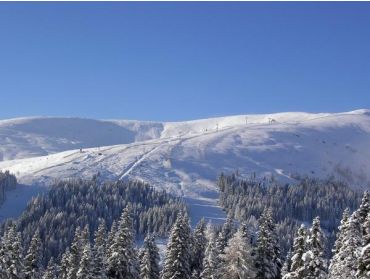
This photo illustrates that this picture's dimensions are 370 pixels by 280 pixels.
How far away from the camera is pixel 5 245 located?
63781 millimetres

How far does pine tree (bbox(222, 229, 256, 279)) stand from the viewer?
2087 inches

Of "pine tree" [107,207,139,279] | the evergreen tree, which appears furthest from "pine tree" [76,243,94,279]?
the evergreen tree

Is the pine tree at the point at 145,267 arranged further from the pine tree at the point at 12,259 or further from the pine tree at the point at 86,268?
the pine tree at the point at 12,259

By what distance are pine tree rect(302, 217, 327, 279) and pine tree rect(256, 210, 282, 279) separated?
13444 mm

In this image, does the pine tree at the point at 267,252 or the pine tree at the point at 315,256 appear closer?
the pine tree at the point at 315,256

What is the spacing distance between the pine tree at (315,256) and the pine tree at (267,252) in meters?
13.4

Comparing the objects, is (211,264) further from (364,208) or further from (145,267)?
(364,208)

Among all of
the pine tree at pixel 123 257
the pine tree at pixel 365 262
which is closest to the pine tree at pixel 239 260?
the pine tree at pixel 365 262

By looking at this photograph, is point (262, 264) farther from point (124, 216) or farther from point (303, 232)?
point (124, 216)

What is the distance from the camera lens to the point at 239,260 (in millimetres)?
53312

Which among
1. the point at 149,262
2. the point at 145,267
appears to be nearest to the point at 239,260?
the point at 145,267

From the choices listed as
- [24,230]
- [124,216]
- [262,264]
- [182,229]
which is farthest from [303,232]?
[24,230]

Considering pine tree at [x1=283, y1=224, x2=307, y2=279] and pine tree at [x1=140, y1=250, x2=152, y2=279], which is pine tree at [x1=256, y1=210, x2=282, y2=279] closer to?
pine tree at [x1=283, y1=224, x2=307, y2=279]

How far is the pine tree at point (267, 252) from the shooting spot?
5756cm
